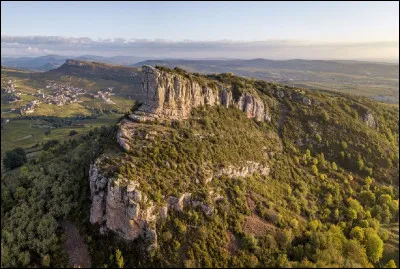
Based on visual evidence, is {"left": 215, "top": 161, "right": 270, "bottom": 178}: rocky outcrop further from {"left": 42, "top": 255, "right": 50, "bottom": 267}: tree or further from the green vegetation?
{"left": 42, "top": 255, "right": 50, "bottom": 267}: tree

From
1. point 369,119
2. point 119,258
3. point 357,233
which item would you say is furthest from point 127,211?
point 369,119

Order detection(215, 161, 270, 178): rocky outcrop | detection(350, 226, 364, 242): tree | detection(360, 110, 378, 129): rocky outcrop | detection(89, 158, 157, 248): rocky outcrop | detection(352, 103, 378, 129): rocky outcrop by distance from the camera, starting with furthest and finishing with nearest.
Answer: detection(352, 103, 378, 129): rocky outcrop
detection(360, 110, 378, 129): rocky outcrop
detection(215, 161, 270, 178): rocky outcrop
detection(350, 226, 364, 242): tree
detection(89, 158, 157, 248): rocky outcrop

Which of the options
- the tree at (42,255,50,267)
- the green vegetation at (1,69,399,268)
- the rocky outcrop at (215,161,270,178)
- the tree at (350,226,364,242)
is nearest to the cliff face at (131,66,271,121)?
the green vegetation at (1,69,399,268)

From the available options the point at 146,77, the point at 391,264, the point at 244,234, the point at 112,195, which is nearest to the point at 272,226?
the point at 244,234

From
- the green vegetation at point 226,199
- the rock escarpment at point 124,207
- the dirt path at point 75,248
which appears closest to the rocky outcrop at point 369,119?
the green vegetation at point 226,199

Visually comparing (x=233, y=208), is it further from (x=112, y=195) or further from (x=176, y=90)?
(x=176, y=90)

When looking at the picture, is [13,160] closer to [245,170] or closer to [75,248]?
[75,248]

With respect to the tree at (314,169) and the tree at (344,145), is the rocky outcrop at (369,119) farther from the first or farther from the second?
the tree at (314,169)

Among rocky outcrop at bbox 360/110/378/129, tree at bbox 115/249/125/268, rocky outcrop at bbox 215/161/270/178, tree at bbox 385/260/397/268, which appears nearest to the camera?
tree at bbox 115/249/125/268
